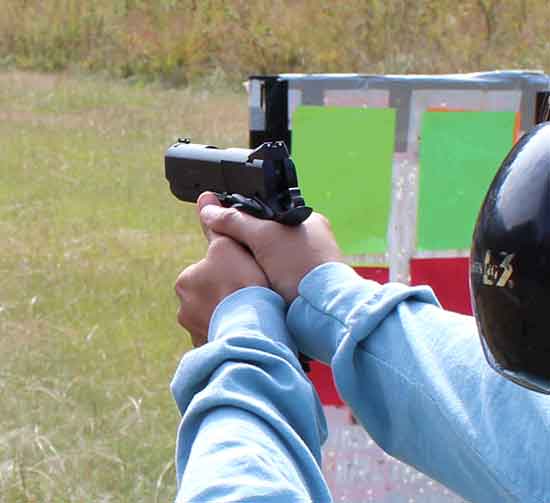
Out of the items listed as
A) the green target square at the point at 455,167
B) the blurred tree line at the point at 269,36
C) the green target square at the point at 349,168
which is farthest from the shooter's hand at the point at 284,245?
the blurred tree line at the point at 269,36

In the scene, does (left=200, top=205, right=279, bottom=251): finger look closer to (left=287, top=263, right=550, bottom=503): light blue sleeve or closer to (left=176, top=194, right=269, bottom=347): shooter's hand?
(left=176, top=194, right=269, bottom=347): shooter's hand

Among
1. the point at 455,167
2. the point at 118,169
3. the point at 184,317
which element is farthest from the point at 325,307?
the point at 118,169

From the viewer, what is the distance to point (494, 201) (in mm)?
1063

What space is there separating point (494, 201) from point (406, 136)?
175 cm

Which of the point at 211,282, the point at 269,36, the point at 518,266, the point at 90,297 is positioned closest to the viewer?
the point at 518,266

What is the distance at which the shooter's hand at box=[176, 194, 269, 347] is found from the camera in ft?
4.89

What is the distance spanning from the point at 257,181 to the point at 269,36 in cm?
1090

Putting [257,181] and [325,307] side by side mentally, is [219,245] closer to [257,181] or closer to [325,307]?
[257,181]

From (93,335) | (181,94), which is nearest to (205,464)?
(93,335)

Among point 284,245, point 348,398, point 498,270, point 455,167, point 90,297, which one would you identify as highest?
point 498,270

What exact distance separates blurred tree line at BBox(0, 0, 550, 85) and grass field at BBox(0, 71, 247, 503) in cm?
269

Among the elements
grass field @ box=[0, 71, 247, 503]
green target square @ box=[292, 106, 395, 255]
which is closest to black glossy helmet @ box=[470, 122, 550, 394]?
green target square @ box=[292, 106, 395, 255]

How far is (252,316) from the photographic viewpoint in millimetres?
1349

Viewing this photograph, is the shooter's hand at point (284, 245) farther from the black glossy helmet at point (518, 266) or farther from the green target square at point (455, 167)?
the green target square at point (455, 167)
